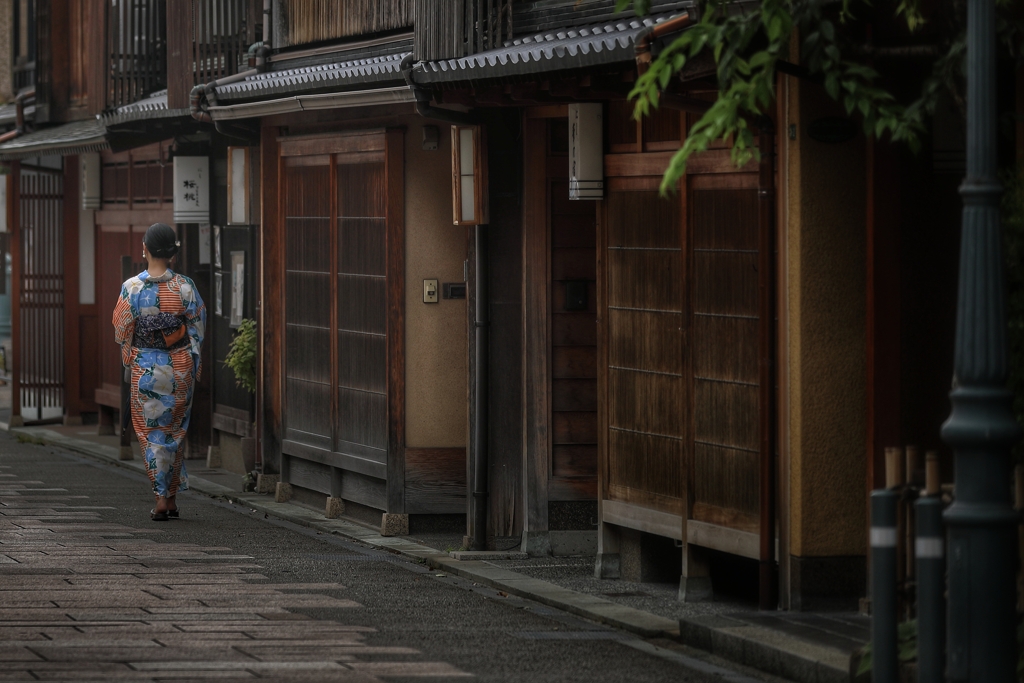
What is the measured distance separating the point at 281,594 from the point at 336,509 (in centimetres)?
413

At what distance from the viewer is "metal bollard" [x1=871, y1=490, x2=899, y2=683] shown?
7.11 meters

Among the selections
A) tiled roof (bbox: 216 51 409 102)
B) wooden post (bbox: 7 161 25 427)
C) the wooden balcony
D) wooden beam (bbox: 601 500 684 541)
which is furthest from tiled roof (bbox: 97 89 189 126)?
wooden beam (bbox: 601 500 684 541)

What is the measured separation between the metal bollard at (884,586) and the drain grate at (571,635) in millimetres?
2714

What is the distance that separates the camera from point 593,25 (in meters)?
11.8

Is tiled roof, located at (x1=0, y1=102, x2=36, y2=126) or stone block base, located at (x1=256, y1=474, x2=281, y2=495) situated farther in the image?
tiled roof, located at (x1=0, y1=102, x2=36, y2=126)

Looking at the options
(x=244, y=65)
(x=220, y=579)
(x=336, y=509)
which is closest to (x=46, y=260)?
(x=244, y=65)

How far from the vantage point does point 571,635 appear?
32.3 ft

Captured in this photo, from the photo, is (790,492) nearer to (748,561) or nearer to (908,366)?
(908,366)

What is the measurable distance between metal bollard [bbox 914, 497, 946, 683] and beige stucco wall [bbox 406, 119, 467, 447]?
7.29 metres

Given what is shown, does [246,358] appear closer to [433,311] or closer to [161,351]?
[161,351]

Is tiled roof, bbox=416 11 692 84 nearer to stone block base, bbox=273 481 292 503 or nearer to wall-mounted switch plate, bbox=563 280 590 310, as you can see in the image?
wall-mounted switch plate, bbox=563 280 590 310

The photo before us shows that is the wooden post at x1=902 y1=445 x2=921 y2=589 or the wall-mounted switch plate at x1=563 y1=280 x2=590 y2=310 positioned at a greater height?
the wall-mounted switch plate at x1=563 y1=280 x2=590 y2=310

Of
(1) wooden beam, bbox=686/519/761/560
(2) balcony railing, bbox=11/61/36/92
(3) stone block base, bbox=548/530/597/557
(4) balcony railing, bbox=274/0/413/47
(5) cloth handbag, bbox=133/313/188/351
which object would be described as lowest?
(3) stone block base, bbox=548/530/597/557

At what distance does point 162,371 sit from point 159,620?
16.5 ft
